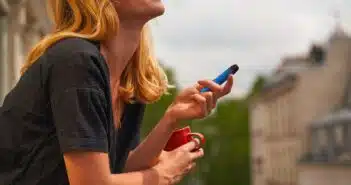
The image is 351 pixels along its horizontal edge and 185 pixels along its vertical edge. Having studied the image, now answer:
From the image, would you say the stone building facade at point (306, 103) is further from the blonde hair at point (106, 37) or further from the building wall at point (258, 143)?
the blonde hair at point (106, 37)

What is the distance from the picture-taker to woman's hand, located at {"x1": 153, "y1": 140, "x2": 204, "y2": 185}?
245 cm

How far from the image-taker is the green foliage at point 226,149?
6725 cm

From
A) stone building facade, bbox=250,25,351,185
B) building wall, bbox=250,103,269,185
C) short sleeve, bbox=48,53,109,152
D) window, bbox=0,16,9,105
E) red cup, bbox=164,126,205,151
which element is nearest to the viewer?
short sleeve, bbox=48,53,109,152

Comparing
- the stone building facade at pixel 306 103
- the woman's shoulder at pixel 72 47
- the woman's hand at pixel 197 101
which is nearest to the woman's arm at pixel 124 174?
the woman's hand at pixel 197 101

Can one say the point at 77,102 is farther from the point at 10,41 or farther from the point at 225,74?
the point at 10,41

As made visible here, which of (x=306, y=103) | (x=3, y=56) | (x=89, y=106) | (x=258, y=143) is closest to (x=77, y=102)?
(x=89, y=106)

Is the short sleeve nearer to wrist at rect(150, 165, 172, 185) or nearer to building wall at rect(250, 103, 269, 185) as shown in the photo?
wrist at rect(150, 165, 172, 185)

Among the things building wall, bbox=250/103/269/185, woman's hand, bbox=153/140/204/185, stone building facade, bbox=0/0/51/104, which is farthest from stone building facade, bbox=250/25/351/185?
woman's hand, bbox=153/140/204/185

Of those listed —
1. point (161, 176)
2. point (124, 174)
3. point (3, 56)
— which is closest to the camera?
point (124, 174)

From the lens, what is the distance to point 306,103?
49.4 metres

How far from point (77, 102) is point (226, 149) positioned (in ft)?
214

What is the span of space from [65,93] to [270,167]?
5551cm

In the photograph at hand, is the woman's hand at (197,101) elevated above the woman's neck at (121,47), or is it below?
below

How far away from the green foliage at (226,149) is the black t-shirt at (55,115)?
64.1 meters
